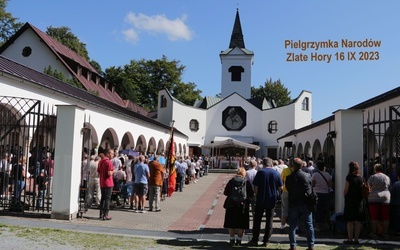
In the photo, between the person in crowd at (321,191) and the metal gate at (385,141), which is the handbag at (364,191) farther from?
the metal gate at (385,141)

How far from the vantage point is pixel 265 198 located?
8.09 metres

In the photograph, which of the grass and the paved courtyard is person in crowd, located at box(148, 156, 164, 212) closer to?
the paved courtyard

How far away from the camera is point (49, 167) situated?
10773 mm

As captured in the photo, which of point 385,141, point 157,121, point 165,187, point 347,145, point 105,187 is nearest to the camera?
point 385,141

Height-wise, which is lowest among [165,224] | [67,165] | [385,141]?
[165,224]

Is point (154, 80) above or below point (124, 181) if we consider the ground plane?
above

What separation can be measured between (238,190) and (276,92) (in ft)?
220

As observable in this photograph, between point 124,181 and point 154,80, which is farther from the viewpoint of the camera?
point 154,80

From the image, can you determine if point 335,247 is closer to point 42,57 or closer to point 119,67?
point 42,57

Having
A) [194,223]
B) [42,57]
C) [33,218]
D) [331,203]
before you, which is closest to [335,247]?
[331,203]

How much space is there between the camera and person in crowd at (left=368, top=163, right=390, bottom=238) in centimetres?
873

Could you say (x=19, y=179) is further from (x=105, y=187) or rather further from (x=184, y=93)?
(x=184, y=93)

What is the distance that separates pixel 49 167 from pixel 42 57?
2719 centimetres

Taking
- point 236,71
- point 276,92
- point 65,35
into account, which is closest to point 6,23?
point 65,35
